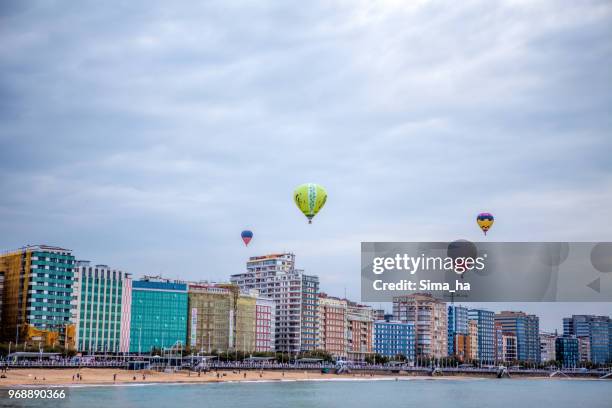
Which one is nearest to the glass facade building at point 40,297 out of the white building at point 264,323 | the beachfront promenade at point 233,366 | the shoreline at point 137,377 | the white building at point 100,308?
the white building at point 100,308

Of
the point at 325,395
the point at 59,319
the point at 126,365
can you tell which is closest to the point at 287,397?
the point at 325,395

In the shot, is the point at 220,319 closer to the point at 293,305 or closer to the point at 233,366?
the point at 233,366

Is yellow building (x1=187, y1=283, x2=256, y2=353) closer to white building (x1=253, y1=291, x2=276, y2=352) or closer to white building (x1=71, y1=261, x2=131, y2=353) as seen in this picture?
white building (x1=253, y1=291, x2=276, y2=352)

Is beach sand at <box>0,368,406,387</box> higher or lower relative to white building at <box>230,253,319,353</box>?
lower

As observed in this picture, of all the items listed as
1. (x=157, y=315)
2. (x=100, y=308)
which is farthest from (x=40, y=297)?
(x=157, y=315)

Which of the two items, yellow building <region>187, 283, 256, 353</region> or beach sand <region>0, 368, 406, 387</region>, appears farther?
yellow building <region>187, 283, 256, 353</region>

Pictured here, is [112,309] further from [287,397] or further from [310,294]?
[287,397]

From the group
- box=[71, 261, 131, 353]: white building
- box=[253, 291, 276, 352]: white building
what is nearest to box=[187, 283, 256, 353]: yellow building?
box=[253, 291, 276, 352]: white building
